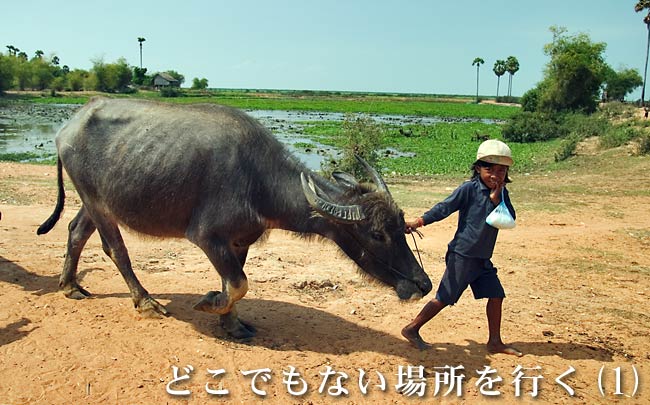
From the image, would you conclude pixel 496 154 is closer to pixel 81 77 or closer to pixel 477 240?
pixel 477 240

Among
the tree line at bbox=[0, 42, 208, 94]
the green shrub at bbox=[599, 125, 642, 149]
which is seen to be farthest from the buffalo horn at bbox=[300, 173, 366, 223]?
the tree line at bbox=[0, 42, 208, 94]

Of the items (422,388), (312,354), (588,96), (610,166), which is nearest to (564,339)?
Result: (422,388)

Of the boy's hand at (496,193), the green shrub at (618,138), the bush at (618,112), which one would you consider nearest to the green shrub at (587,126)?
the green shrub at (618,138)

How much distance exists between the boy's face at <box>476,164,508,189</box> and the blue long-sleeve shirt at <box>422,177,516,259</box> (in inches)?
2.4

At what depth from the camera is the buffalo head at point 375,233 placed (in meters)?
4.04

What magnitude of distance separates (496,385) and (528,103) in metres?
37.9

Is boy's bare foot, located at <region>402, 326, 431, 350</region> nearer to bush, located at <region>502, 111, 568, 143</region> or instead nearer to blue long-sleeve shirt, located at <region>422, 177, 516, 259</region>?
blue long-sleeve shirt, located at <region>422, 177, 516, 259</region>

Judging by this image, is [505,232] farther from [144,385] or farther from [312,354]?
[144,385]

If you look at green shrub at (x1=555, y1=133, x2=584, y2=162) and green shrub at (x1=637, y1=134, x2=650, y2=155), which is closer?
green shrub at (x1=637, y1=134, x2=650, y2=155)

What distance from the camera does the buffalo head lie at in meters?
4.04

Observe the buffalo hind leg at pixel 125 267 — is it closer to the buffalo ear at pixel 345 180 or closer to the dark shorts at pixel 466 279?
the buffalo ear at pixel 345 180

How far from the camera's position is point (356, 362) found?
3992 millimetres

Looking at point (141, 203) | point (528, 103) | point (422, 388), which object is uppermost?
point (528, 103)

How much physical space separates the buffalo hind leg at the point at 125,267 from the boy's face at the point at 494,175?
2999 millimetres
